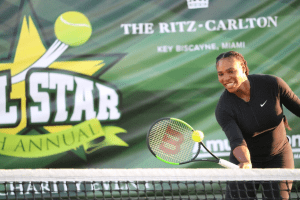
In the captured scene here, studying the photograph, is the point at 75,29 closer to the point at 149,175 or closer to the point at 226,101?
the point at 226,101

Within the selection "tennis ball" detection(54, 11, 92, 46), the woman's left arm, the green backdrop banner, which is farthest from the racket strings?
"tennis ball" detection(54, 11, 92, 46)

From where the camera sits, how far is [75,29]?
2.99m

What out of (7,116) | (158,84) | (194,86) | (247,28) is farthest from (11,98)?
(247,28)

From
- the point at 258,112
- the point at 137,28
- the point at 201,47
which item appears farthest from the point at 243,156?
the point at 137,28

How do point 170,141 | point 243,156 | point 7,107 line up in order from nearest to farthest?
point 243,156 → point 170,141 → point 7,107

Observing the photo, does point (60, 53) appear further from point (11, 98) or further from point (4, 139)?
point (4, 139)

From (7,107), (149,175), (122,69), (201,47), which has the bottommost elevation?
(149,175)

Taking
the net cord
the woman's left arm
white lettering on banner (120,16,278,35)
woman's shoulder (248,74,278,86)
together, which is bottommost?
the net cord

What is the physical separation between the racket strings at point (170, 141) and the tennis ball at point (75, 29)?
141cm

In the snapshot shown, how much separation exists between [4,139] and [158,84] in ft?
4.92

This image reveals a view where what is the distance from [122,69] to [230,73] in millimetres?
1534

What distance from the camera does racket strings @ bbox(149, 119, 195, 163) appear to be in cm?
188

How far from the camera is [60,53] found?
2.99 m

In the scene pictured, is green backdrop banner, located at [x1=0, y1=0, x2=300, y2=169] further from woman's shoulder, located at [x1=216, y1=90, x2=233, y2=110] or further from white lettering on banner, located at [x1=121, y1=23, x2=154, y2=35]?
woman's shoulder, located at [x1=216, y1=90, x2=233, y2=110]
